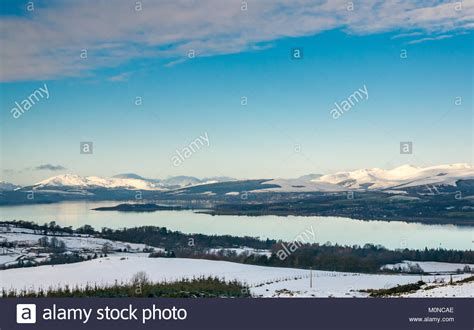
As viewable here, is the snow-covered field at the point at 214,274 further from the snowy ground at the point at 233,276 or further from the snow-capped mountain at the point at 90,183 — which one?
the snow-capped mountain at the point at 90,183

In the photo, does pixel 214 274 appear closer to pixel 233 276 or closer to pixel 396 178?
pixel 233 276

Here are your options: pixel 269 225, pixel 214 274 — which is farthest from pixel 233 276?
pixel 269 225

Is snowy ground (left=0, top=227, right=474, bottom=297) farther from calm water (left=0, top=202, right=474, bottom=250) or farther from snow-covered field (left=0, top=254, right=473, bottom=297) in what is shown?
calm water (left=0, top=202, right=474, bottom=250)

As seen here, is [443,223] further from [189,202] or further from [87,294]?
[87,294]

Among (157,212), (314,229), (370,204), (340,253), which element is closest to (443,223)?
(370,204)

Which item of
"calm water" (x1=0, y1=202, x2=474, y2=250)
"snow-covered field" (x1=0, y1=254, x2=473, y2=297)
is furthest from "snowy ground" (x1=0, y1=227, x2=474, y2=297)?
"calm water" (x1=0, y1=202, x2=474, y2=250)

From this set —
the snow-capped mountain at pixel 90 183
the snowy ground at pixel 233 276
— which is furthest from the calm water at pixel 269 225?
the snowy ground at pixel 233 276
